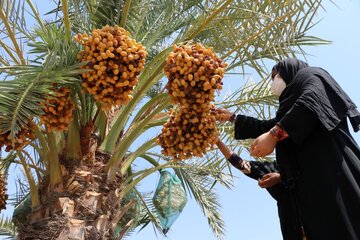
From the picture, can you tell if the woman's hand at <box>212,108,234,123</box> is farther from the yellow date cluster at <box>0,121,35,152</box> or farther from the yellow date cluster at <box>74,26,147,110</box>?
the yellow date cluster at <box>0,121,35,152</box>

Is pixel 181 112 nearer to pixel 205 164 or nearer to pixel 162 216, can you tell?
pixel 162 216


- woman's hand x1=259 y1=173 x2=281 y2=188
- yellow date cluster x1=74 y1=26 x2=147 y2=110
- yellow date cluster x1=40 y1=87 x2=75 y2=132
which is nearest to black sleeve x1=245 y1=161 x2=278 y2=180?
woman's hand x1=259 y1=173 x2=281 y2=188

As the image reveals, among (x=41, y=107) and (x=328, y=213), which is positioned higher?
(x=41, y=107)

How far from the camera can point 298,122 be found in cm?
262

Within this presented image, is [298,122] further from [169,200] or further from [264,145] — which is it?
[169,200]

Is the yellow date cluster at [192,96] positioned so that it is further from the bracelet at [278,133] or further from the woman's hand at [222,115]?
the bracelet at [278,133]

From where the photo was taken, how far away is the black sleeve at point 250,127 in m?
3.24

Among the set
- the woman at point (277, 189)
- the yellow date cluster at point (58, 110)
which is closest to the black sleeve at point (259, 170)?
the woman at point (277, 189)

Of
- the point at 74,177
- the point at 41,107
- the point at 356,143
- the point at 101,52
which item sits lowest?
the point at 356,143

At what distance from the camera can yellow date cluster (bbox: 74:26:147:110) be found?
118 inches

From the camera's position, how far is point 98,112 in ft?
12.1

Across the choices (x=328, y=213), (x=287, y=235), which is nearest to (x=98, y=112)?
(x=287, y=235)

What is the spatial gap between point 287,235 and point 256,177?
589mm

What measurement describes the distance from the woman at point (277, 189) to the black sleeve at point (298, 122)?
0.49 metres
